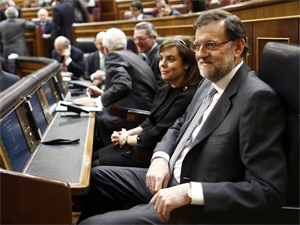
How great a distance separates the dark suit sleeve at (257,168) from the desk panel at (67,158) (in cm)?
49

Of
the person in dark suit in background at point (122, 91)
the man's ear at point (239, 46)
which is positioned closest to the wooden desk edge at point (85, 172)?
the person in dark suit in background at point (122, 91)

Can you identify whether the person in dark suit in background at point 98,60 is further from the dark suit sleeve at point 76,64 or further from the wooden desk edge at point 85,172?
the wooden desk edge at point 85,172

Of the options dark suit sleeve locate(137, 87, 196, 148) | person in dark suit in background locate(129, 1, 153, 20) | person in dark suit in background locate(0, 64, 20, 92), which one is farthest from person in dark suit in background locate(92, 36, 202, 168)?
person in dark suit in background locate(129, 1, 153, 20)

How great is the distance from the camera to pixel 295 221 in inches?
40.5

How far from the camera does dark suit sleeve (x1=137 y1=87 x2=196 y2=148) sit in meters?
1.70

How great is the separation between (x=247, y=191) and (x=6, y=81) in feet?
7.95

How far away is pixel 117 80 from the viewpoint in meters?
2.38

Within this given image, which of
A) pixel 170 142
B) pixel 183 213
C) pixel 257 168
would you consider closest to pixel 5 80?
pixel 170 142

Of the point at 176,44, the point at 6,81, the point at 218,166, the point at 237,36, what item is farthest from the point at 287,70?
the point at 6,81

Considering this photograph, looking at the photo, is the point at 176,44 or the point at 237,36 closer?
the point at 237,36

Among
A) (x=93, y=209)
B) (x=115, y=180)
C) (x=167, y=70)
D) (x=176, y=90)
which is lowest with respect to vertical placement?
(x=93, y=209)

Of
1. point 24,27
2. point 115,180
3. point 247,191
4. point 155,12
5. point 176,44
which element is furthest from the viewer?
point 155,12

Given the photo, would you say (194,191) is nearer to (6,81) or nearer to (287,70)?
(287,70)

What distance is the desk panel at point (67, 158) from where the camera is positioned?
1.22m
